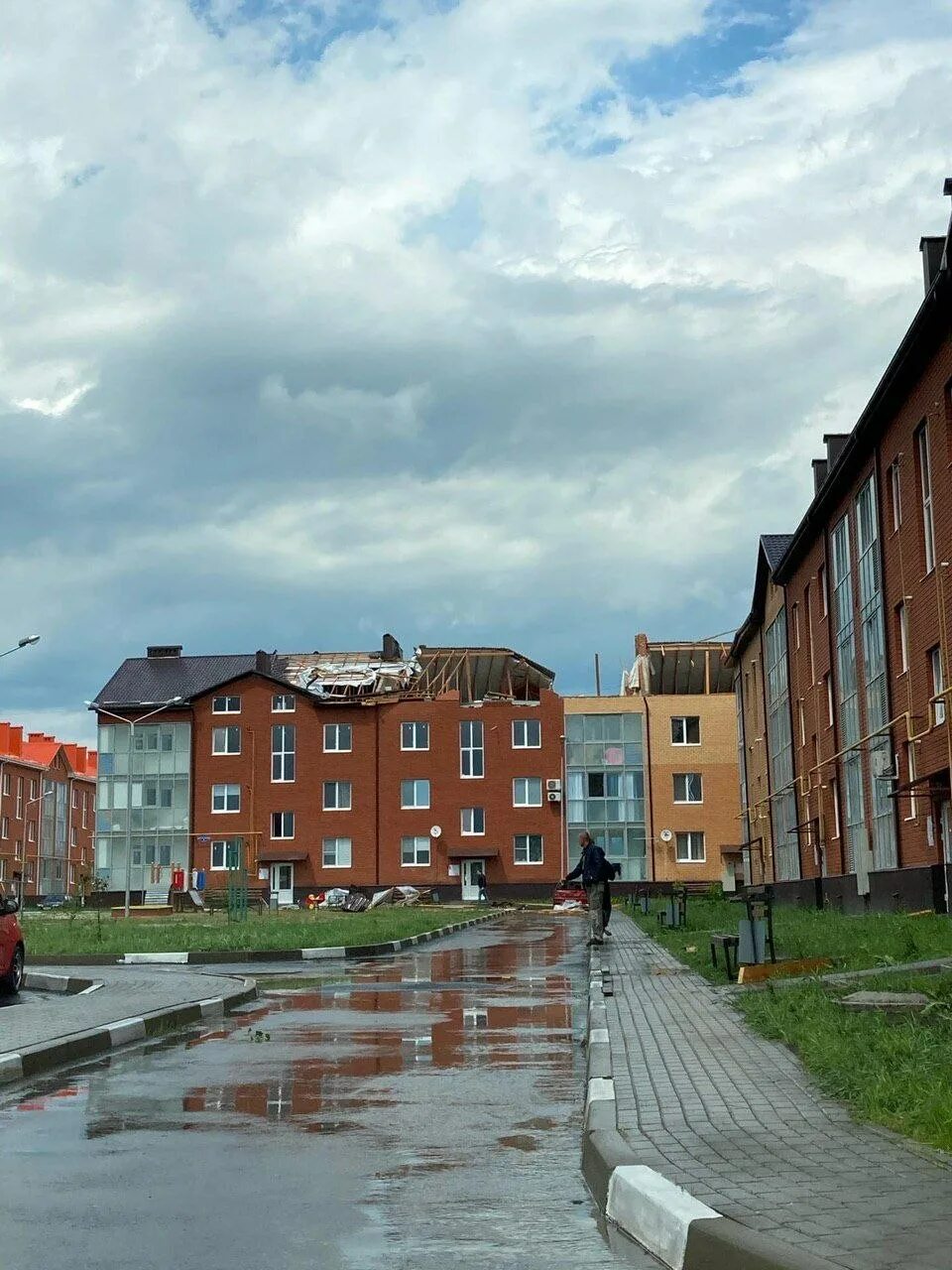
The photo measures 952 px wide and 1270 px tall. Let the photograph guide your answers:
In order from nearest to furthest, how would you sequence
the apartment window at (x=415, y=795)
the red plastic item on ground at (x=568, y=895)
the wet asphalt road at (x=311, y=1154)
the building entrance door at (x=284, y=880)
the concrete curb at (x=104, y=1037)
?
1. the wet asphalt road at (x=311, y=1154)
2. the concrete curb at (x=104, y=1037)
3. the red plastic item on ground at (x=568, y=895)
4. the building entrance door at (x=284, y=880)
5. the apartment window at (x=415, y=795)

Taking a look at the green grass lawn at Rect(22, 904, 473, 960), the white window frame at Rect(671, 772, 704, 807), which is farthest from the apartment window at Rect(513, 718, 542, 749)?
the green grass lawn at Rect(22, 904, 473, 960)

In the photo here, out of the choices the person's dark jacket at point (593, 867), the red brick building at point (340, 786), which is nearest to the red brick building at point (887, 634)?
the person's dark jacket at point (593, 867)

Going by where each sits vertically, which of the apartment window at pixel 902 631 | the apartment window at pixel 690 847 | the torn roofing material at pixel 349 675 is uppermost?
the torn roofing material at pixel 349 675

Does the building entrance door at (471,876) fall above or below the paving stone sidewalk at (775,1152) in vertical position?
above

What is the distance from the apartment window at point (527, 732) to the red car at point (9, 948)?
52.7m

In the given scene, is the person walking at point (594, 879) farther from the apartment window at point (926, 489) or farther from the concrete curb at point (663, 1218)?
the concrete curb at point (663, 1218)

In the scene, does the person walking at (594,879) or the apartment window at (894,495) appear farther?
the apartment window at (894,495)

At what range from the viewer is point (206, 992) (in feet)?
49.0

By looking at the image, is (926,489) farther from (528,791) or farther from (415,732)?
(415,732)

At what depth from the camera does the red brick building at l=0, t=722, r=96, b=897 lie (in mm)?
101000

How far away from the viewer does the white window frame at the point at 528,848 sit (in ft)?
220

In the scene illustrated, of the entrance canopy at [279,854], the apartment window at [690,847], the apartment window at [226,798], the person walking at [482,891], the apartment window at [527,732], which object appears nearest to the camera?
the person walking at [482,891]

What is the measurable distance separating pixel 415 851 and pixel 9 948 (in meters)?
52.3

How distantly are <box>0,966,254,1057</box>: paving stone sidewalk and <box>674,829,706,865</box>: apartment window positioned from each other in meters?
51.0
